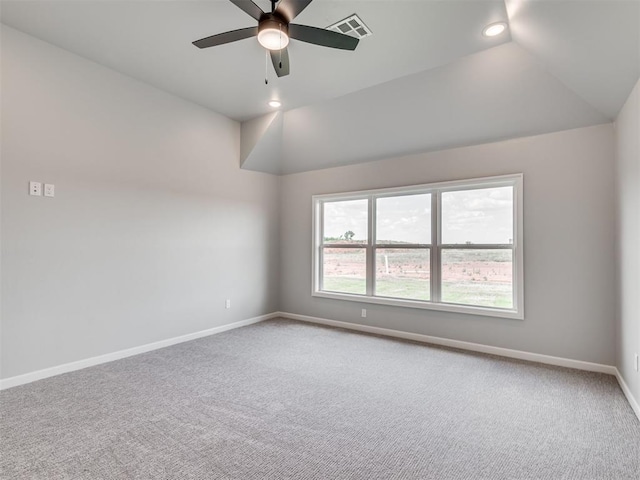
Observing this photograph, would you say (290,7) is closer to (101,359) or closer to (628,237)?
Result: (628,237)

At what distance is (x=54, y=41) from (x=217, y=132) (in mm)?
1941

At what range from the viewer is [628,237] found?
273cm

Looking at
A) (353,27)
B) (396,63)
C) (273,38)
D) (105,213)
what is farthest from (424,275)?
(105,213)

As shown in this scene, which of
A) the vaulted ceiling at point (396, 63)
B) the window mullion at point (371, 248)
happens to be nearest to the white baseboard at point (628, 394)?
the vaulted ceiling at point (396, 63)

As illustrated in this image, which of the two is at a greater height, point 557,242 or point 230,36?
point 230,36

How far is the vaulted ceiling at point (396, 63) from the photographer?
7.93 feet

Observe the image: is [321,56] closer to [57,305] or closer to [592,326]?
[57,305]

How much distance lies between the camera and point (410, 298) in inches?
179

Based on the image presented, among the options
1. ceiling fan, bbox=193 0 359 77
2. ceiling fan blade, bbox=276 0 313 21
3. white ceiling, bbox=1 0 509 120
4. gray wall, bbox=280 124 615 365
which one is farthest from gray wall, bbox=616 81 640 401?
ceiling fan blade, bbox=276 0 313 21

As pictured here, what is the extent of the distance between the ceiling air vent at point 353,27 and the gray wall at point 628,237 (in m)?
2.12

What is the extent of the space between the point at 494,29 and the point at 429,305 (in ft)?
10.0

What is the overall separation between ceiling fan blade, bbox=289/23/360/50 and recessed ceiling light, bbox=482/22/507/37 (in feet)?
4.13

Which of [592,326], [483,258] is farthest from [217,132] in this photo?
[592,326]

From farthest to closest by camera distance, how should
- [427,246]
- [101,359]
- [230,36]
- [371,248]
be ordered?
[371,248]
[427,246]
[101,359]
[230,36]
